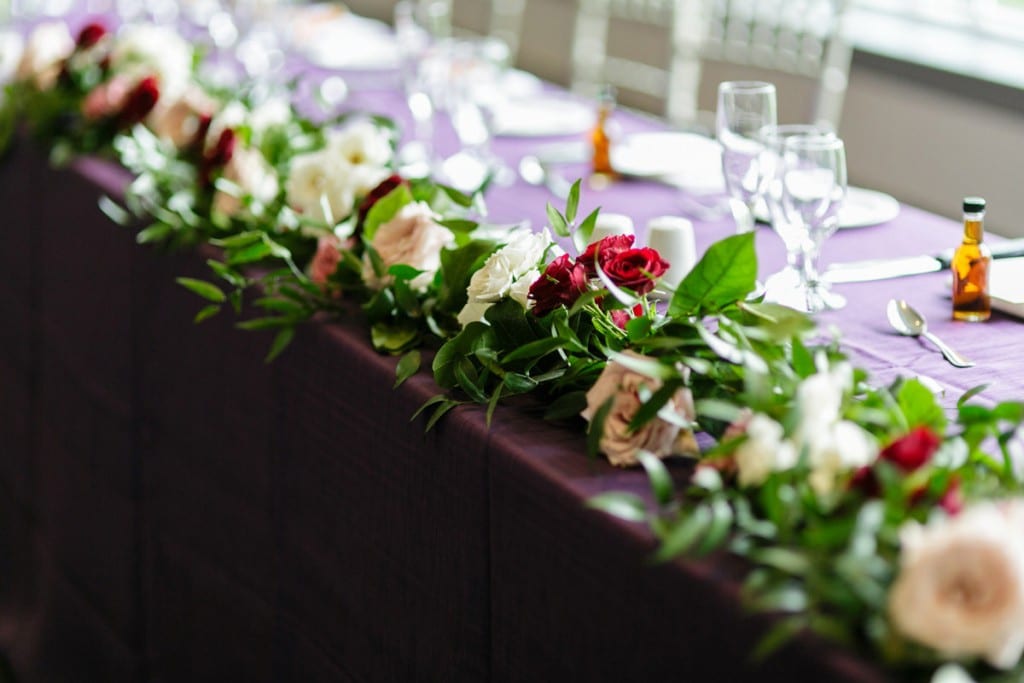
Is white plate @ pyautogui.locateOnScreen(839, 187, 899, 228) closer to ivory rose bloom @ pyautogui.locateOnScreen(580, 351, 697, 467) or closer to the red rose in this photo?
ivory rose bloom @ pyautogui.locateOnScreen(580, 351, 697, 467)

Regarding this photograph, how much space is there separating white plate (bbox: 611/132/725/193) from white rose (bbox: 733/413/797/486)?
1.16 metres

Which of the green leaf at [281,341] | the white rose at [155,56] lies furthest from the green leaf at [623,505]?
the white rose at [155,56]

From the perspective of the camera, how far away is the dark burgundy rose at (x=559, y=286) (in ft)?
3.69

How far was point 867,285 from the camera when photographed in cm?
158

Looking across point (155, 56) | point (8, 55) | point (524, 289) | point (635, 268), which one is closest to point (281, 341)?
point (524, 289)

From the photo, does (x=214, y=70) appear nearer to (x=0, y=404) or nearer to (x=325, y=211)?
(x=0, y=404)

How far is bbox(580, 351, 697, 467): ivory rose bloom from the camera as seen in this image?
1006mm

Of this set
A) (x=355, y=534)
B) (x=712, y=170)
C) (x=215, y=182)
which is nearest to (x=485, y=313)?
(x=355, y=534)

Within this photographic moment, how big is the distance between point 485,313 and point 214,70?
1908 millimetres

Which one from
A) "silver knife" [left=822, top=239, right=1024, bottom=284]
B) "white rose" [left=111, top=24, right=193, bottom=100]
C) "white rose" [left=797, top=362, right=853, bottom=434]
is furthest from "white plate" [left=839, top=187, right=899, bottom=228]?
"white rose" [left=111, top=24, right=193, bottom=100]

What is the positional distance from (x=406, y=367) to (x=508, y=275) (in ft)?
0.45

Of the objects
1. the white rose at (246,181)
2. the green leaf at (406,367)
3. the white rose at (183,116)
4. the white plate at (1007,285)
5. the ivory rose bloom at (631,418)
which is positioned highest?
the ivory rose bloom at (631,418)

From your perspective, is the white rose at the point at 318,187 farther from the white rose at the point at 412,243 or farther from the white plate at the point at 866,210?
the white plate at the point at 866,210

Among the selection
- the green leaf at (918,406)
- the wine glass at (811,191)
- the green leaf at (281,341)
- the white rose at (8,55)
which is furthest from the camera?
the white rose at (8,55)
